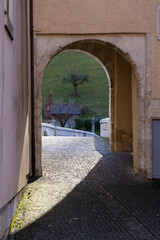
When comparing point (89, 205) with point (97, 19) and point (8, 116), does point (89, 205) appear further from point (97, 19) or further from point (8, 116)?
point (97, 19)

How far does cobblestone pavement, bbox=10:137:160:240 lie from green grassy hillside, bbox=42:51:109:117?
40752mm

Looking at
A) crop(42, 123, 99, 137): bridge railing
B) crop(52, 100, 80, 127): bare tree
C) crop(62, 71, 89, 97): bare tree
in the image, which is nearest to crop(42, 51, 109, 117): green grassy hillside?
crop(62, 71, 89, 97): bare tree

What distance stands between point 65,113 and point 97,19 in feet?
96.8

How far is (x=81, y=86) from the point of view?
59.3 metres

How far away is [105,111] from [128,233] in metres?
46.9

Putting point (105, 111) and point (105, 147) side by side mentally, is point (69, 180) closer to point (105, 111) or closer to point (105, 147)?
point (105, 147)

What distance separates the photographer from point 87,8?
8.56 m

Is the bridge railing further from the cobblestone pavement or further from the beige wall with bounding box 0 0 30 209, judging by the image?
the beige wall with bounding box 0 0 30 209

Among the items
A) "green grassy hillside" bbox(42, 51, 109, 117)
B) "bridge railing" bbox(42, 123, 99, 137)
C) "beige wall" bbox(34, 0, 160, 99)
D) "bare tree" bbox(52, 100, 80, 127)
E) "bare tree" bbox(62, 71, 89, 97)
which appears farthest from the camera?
"bare tree" bbox(62, 71, 89, 97)

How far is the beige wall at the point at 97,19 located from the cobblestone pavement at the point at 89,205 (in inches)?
97.4

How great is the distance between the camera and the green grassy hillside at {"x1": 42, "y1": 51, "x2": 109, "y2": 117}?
5481cm

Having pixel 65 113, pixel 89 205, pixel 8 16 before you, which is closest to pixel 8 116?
pixel 8 16

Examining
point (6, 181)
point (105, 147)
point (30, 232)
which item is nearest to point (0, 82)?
point (6, 181)

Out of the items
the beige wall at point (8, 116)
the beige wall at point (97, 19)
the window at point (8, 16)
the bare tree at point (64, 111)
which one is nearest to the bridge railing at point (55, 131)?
the bare tree at point (64, 111)
